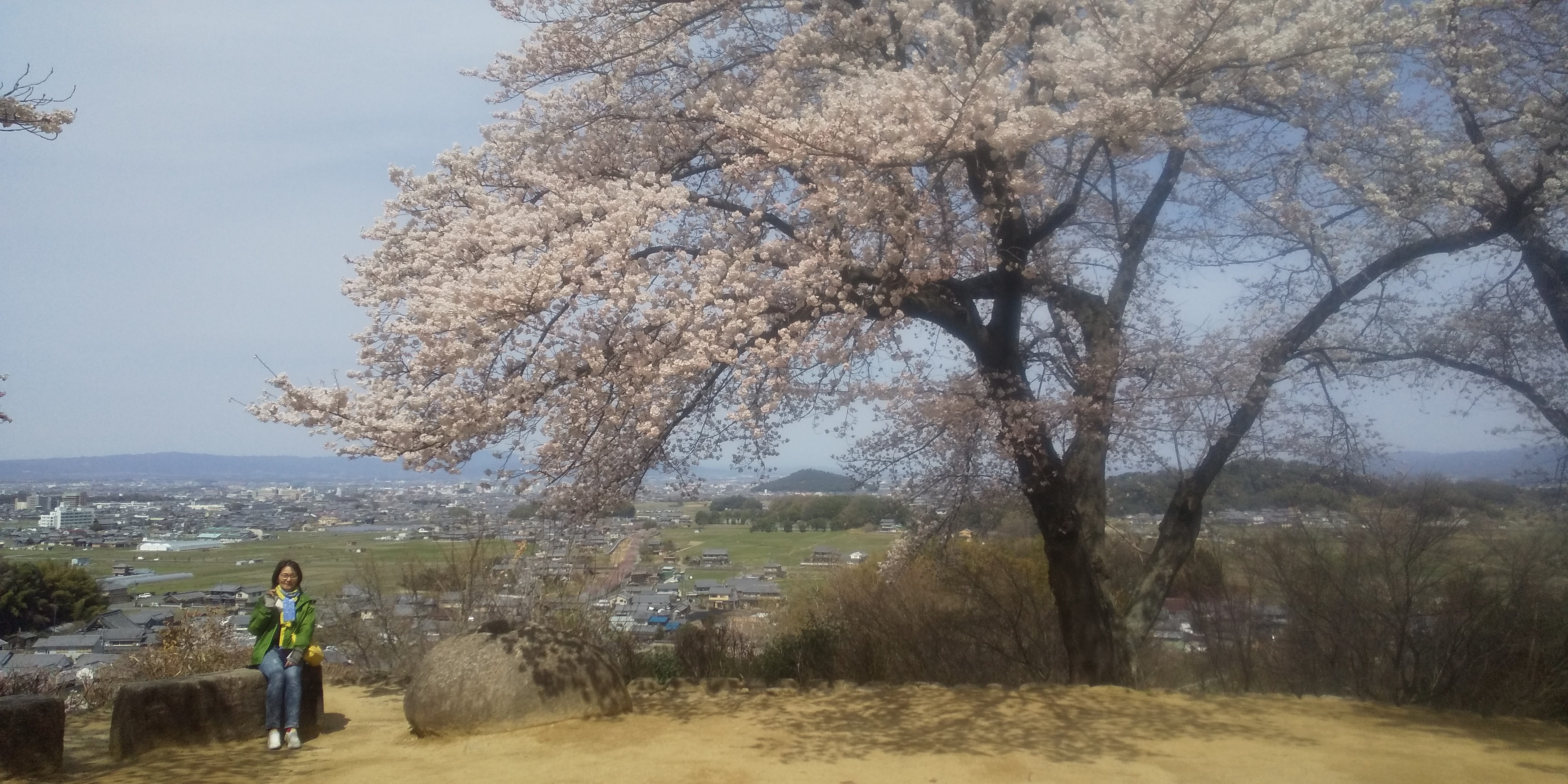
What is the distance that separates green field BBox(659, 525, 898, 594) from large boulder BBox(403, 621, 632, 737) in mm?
5493

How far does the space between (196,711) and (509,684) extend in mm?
2052

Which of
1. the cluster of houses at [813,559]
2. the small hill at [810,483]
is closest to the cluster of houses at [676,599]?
the cluster of houses at [813,559]

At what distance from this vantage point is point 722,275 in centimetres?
705

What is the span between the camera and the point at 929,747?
6312mm

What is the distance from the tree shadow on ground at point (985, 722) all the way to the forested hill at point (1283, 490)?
10.1ft

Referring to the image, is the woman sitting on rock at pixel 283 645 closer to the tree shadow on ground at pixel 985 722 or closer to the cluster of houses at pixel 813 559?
the tree shadow on ground at pixel 985 722

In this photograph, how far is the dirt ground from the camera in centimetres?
573

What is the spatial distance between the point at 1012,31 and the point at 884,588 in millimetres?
6429

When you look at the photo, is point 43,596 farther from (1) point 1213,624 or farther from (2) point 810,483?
(1) point 1213,624

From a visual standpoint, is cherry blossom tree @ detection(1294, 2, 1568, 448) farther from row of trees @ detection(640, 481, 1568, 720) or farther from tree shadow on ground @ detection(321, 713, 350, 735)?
tree shadow on ground @ detection(321, 713, 350, 735)

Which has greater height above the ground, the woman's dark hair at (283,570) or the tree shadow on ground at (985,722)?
the woman's dark hair at (283,570)

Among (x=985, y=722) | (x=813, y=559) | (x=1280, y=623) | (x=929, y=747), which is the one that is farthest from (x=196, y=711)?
(x=1280, y=623)

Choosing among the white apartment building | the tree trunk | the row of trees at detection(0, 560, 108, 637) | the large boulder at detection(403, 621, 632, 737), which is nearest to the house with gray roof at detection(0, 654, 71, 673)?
the row of trees at detection(0, 560, 108, 637)

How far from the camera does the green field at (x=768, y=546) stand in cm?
1348
